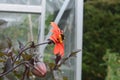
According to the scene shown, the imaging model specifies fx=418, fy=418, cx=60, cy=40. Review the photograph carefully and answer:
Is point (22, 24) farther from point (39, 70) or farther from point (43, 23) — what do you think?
point (39, 70)

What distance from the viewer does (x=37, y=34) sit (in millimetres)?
2986

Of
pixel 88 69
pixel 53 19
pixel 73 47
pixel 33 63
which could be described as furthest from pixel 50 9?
pixel 88 69

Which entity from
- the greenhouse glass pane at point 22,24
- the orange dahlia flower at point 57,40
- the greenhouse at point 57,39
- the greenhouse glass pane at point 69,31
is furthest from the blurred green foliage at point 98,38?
the orange dahlia flower at point 57,40

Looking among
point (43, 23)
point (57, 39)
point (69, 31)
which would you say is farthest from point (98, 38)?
point (57, 39)

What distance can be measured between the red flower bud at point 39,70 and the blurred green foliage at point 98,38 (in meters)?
4.52

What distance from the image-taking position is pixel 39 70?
1.18 metres

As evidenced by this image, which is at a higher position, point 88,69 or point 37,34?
point 37,34

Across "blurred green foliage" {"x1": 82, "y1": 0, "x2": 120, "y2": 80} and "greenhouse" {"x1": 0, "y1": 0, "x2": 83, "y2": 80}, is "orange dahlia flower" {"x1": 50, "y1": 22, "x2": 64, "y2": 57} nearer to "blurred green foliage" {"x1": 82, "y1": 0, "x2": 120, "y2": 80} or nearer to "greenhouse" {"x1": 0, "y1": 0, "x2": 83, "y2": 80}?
"greenhouse" {"x1": 0, "y1": 0, "x2": 83, "y2": 80}

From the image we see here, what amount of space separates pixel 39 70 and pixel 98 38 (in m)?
4.72

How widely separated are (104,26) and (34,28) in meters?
3.06

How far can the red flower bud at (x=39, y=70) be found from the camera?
1.18m

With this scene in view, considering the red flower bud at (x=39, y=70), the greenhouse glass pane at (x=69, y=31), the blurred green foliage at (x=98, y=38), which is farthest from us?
the blurred green foliage at (x=98, y=38)

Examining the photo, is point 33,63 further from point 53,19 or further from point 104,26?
point 104,26

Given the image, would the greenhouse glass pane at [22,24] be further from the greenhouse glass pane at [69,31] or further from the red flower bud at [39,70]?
the red flower bud at [39,70]
